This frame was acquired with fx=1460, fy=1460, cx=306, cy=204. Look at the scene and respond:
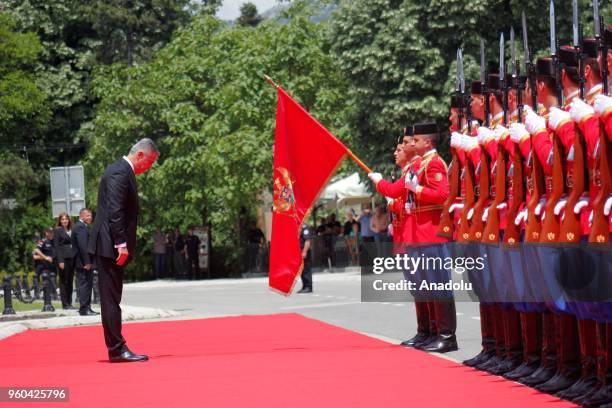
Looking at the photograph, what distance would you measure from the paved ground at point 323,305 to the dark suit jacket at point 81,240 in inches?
75.5

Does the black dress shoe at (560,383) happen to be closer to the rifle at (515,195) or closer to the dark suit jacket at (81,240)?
the rifle at (515,195)

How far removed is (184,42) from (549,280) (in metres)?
41.7

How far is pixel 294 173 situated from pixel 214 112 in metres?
34.0

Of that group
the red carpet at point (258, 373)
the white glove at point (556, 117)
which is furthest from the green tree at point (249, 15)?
the white glove at point (556, 117)

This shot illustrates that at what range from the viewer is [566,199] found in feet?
30.1

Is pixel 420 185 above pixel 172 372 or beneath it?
above

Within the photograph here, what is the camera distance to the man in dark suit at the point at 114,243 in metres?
13.2

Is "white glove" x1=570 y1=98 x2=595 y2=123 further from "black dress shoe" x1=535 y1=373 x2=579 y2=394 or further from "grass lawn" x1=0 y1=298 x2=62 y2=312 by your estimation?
"grass lawn" x1=0 y1=298 x2=62 y2=312

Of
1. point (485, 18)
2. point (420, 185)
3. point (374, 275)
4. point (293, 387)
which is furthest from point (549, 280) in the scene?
point (485, 18)

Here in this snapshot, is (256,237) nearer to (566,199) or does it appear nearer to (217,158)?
(217,158)

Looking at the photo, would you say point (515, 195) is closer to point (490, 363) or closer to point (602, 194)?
point (490, 363)

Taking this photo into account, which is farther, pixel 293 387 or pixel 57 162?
pixel 57 162

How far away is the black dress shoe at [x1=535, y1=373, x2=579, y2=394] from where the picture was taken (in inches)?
376

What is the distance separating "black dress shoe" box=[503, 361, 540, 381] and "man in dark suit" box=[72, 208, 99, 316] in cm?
1390
